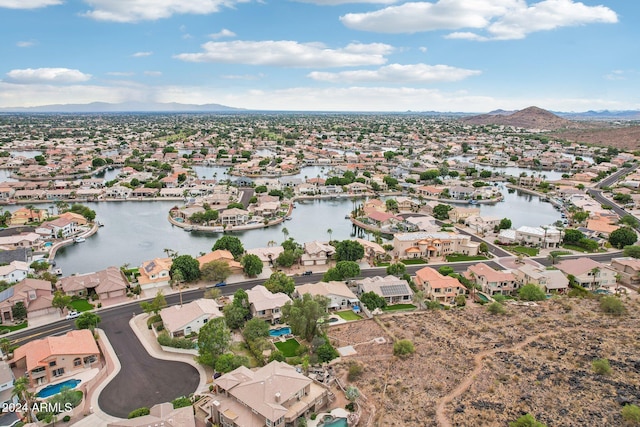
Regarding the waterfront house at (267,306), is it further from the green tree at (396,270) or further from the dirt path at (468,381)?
the dirt path at (468,381)

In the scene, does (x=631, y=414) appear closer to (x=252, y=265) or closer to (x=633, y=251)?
(x=252, y=265)

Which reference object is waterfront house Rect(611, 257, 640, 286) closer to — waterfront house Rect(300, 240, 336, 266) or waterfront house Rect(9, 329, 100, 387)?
waterfront house Rect(300, 240, 336, 266)

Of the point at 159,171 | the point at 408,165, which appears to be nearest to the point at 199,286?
the point at 159,171

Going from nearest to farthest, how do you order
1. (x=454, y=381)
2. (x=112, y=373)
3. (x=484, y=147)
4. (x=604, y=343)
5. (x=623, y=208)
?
(x=454, y=381)
(x=112, y=373)
(x=604, y=343)
(x=623, y=208)
(x=484, y=147)

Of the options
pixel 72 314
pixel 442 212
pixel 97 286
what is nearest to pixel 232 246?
pixel 97 286

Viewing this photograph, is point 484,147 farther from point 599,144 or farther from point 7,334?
point 7,334

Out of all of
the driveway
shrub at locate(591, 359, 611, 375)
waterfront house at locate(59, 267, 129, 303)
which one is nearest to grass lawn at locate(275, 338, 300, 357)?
the driveway

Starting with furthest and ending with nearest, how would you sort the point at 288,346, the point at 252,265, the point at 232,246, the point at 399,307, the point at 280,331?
the point at 232,246, the point at 252,265, the point at 399,307, the point at 280,331, the point at 288,346
